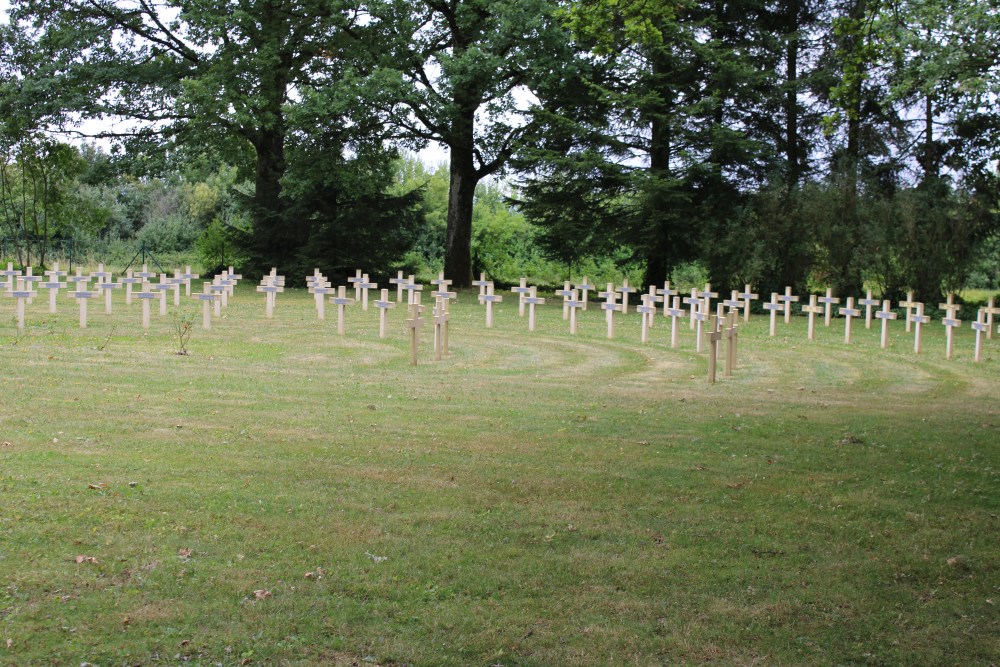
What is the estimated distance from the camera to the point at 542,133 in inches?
1228

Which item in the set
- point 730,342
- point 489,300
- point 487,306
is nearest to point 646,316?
point 489,300

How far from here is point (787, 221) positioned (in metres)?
28.4

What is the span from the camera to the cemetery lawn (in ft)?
16.1

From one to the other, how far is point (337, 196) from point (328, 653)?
1239 inches

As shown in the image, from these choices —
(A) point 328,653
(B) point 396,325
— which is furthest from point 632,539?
(B) point 396,325

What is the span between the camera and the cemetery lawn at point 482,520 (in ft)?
16.1

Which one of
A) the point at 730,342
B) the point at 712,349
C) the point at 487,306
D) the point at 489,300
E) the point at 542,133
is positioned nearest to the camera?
the point at 712,349

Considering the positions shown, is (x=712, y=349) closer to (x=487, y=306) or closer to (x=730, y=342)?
(x=730, y=342)

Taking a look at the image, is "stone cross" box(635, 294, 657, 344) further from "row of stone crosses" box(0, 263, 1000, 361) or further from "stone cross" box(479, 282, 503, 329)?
"stone cross" box(479, 282, 503, 329)

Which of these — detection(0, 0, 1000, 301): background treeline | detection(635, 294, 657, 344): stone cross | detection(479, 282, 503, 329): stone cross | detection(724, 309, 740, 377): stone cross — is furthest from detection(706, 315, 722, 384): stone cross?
detection(0, 0, 1000, 301): background treeline

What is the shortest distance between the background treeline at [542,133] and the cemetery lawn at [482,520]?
15840mm

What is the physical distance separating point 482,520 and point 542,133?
25.5 meters

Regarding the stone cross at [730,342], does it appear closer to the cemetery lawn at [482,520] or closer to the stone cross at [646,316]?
the cemetery lawn at [482,520]

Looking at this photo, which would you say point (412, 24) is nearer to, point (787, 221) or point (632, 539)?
point (787, 221)
